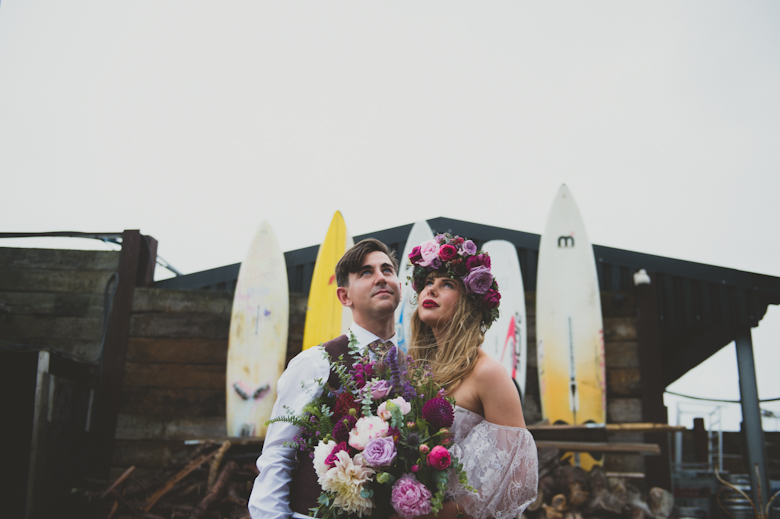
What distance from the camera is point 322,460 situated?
49.0 inches

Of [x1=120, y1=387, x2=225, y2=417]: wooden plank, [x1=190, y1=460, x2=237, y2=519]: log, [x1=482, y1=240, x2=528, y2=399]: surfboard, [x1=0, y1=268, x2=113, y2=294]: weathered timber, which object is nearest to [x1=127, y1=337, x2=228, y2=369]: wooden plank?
[x1=120, y1=387, x2=225, y2=417]: wooden plank

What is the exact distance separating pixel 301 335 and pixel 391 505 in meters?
4.11

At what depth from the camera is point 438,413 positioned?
125 cm

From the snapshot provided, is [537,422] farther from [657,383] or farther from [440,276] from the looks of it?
[440,276]

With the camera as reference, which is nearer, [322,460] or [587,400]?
[322,460]

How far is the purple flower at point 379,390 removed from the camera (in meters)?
1.31

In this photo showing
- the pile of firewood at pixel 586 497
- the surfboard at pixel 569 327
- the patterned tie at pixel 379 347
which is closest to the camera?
the patterned tie at pixel 379 347

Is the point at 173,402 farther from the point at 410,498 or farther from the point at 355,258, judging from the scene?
the point at 410,498

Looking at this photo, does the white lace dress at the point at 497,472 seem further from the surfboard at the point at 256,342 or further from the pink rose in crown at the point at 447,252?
the surfboard at the point at 256,342

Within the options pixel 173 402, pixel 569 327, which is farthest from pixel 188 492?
pixel 569 327

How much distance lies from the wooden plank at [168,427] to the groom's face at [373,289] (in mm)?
3783

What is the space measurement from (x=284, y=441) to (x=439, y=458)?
51 centimetres

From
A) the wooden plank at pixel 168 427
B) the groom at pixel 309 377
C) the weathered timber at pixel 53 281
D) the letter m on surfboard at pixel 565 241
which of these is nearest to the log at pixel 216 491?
the wooden plank at pixel 168 427

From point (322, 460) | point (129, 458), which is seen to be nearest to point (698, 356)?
point (129, 458)
